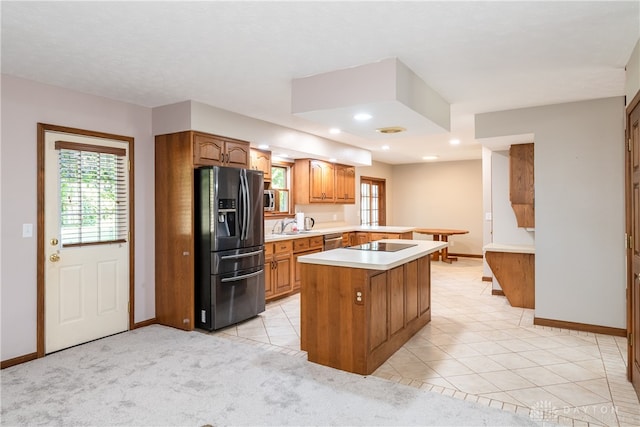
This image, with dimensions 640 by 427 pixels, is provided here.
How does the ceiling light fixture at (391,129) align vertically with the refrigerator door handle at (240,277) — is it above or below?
above

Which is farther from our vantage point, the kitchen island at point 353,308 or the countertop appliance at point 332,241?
the countertop appliance at point 332,241

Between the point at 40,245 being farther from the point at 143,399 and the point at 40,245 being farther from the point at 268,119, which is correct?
the point at 268,119

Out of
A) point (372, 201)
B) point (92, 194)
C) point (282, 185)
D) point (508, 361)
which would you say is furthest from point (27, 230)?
point (372, 201)

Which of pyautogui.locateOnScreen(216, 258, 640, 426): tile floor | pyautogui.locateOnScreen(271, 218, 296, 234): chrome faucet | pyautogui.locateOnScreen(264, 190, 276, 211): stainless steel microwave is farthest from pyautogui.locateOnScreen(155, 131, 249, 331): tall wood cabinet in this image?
pyautogui.locateOnScreen(271, 218, 296, 234): chrome faucet

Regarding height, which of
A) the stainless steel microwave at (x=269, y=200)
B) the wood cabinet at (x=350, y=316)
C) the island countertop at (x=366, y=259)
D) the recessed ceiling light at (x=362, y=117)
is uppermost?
the recessed ceiling light at (x=362, y=117)

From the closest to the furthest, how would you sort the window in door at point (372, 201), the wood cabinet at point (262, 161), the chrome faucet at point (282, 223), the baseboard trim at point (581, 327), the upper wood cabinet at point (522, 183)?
the baseboard trim at point (581, 327) → the upper wood cabinet at point (522, 183) → the wood cabinet at point (262, 161) → the chrome faucet at point (282, 223) → the window in door at point (372, 201)

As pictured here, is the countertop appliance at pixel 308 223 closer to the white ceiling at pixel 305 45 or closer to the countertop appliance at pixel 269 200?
the countertop appliance at pixel 269 200

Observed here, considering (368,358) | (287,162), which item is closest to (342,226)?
(287,162)

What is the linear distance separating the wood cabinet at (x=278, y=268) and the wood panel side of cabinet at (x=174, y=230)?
1083 mm

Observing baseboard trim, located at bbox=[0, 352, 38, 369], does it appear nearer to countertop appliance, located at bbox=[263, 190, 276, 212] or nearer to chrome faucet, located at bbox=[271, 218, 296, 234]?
countertop appliance, located at bbox=[263, 190, 276, 212]

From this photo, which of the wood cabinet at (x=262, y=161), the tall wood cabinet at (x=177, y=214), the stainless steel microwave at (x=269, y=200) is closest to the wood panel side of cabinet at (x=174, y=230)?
the tall wood cabinet at (x=177, y=214)

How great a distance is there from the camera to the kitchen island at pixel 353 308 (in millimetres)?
2939

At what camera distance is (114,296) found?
400cm

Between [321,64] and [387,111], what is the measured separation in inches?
Result: 25.9
